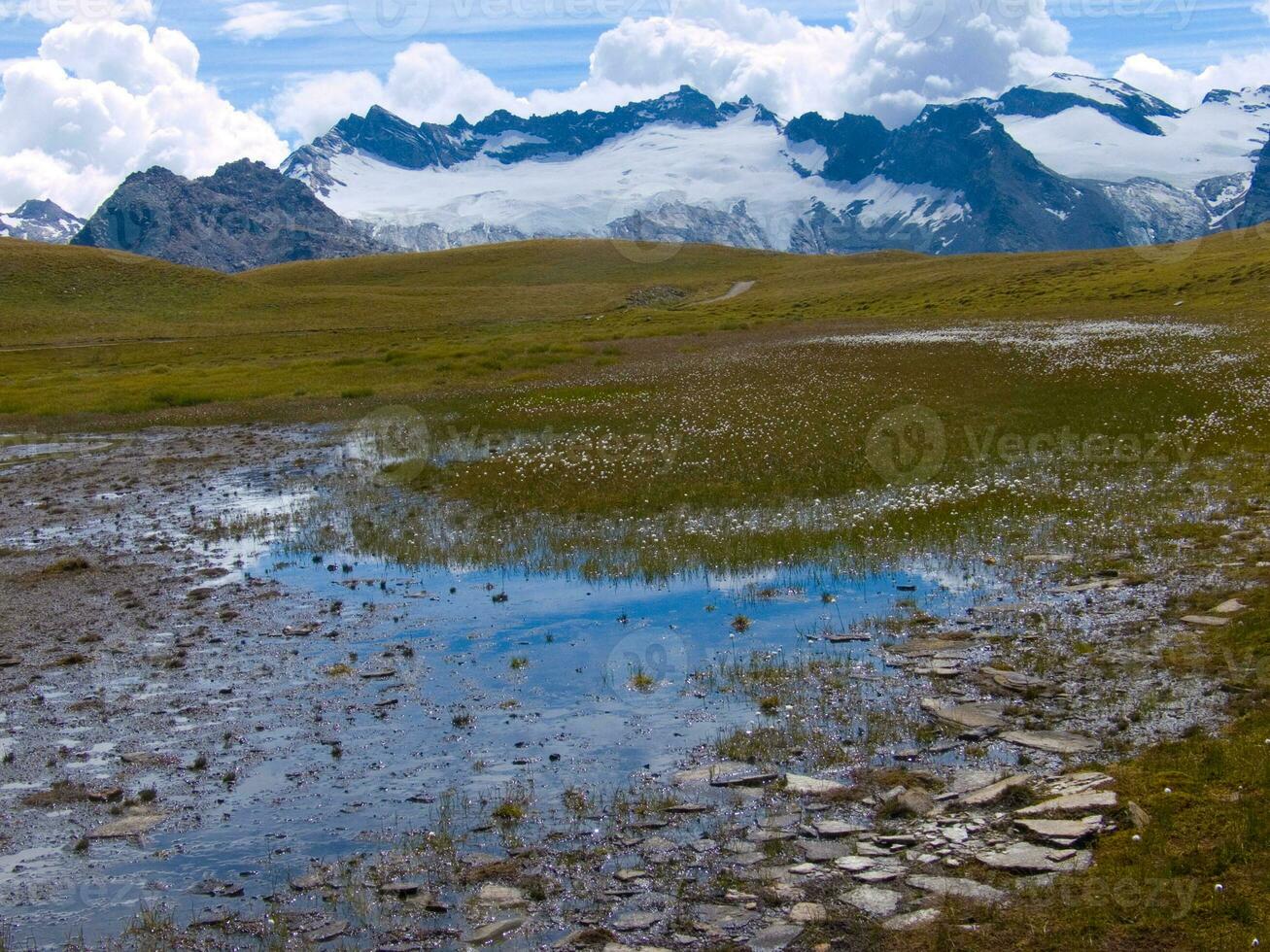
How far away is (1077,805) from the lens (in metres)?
11.1

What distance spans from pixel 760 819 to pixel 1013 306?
86.5m

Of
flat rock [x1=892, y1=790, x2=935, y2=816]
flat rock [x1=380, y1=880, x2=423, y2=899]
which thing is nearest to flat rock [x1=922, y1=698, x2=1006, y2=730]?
flat rock [x1=892, y1=790, x2=935, y2=816]

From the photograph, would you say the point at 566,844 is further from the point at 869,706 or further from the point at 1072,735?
the point at 1072,735

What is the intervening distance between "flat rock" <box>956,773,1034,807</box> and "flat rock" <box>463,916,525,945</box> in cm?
473

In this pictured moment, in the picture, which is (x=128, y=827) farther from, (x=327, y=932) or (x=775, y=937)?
(x=775, y=937)

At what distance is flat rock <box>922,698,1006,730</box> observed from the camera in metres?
13.6

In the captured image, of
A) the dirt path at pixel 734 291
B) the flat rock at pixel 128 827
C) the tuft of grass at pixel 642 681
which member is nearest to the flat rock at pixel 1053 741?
the tuft of grass at pixel 642 681

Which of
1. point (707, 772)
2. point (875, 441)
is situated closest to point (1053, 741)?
point (707, 772)

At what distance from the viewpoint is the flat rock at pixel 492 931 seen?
32.1 ft

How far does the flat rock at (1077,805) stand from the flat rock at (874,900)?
1.93m

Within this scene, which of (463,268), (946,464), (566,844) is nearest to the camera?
(566,844)

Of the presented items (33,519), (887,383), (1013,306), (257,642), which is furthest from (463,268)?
(257,642)

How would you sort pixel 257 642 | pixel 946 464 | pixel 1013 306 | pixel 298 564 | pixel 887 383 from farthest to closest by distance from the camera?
pixel 1013 306
pixel 887 383
pixel 946 464
pixel 298 564
pixel 257 642

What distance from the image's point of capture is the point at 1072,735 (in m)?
13.1
